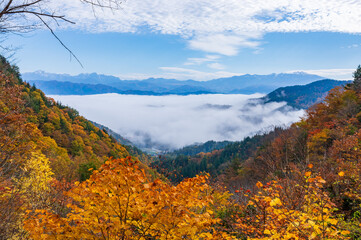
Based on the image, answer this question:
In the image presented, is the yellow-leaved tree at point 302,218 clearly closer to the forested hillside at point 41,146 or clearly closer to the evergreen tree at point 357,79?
the forested hillside at point 41,146

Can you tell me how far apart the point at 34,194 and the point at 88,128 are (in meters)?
78.5

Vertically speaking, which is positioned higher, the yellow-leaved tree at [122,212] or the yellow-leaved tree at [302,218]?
the yellow-leaved tree at [122,212]

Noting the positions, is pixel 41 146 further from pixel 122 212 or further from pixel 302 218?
pixel 302 218

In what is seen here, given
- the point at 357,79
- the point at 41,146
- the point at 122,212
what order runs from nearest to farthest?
the point at 122,212, the point at 41,146, the point at 357,79

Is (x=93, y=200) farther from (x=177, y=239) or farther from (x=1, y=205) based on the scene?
(x=1, y=205)

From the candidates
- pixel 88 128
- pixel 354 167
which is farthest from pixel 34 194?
pixel 88 128

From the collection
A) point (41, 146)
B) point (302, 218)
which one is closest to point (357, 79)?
point (302, 218)

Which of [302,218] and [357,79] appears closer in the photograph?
[302,218]

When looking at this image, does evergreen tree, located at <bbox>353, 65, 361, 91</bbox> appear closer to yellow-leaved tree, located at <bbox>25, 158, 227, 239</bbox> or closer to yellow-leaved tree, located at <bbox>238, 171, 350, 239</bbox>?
yellow-leaved tree, located at <bbox>238, 171, 350, 239</bbox>

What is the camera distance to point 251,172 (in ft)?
150

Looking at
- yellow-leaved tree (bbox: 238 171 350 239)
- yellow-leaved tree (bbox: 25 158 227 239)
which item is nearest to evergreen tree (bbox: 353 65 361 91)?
yellow-leaved tree (bbox: 238 171 350 239)

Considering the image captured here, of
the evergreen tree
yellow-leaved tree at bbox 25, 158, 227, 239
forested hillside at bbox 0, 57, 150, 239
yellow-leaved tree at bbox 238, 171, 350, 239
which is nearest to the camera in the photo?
→ yellow-leaved tree at bbox 25, 158, 227, 239

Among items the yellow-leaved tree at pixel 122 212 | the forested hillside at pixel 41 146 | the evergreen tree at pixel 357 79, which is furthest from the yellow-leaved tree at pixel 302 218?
the evergreen tree at pixel 357 79

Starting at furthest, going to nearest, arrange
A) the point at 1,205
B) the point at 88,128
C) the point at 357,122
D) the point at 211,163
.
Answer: the point at 211,163 < the point at 88,128 < the point at 357,122 < the point at 1,205
